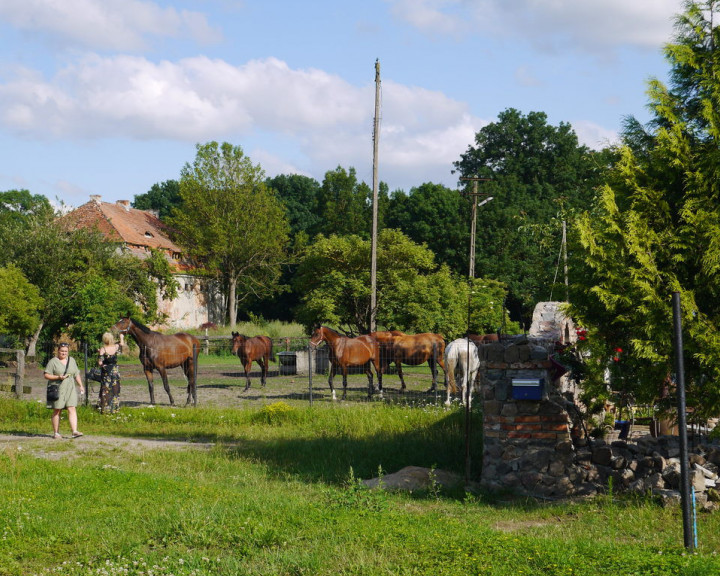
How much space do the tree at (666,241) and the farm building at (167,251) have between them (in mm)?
49164

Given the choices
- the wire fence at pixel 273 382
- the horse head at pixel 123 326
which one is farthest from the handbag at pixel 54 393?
the horse head at pixel 123 326

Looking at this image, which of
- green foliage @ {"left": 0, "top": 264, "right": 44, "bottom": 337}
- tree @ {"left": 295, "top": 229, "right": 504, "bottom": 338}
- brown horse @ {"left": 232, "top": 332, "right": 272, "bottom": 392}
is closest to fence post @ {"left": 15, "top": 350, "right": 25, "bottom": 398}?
brown horse @ {"left": 232, "top": 332, "right": 272, "bottom": 392}

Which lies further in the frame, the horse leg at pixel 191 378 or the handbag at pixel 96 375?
the horse leg at pixel 191 378

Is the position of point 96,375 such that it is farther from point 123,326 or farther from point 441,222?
point 441,222

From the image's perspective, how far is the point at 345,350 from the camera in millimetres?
22812

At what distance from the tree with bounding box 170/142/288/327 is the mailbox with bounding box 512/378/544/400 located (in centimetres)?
5197

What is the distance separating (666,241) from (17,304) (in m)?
30.7

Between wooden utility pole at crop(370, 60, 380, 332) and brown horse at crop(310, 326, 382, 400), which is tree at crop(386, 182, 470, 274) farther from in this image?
brown horse at crop(310, 326, 382, 400)

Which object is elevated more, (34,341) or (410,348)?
(34,341)

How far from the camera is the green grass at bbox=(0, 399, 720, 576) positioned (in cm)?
669

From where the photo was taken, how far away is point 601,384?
9.79 meters

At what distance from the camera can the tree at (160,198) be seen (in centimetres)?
7994

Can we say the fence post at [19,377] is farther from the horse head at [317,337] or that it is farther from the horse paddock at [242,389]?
the horse head at [317,337]

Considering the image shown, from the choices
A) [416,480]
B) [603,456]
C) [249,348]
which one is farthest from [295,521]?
[249,348]
